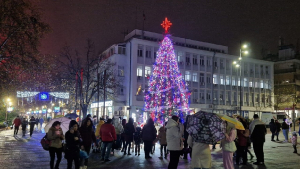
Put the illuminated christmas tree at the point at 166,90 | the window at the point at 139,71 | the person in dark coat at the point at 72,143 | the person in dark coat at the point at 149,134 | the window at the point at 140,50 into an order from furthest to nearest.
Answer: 1. the window at the point at 140,50
2. the window at the point at 139,71
3. the illuminated christmas tree at the point at 166,90
4. the person in dark coat at the point at 149,134
5. the person in dark coat at the point at 72,143

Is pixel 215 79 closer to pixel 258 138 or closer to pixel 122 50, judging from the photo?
pixel 122 50

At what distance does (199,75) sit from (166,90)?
26853 millimetres

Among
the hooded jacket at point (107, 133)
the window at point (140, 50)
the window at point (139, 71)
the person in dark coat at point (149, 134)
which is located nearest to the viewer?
the hooded jacket at point (107, 133)

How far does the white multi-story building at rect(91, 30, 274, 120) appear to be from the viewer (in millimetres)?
48500

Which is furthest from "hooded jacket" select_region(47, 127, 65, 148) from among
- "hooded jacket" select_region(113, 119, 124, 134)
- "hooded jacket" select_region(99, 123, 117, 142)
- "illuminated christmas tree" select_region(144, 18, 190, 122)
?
"illuminated christmas tree" select_region(144, 18, 190, 122)

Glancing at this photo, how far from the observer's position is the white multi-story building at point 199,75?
48.5 m

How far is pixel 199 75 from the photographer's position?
184 ft

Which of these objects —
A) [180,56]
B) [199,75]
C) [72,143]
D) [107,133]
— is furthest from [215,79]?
[72,143]

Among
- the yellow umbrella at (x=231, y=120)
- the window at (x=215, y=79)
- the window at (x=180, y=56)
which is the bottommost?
the yellow umbrella at (x=231, y=120)

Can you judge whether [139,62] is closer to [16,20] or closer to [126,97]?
[126,97]

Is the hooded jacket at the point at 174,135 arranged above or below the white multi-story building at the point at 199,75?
below

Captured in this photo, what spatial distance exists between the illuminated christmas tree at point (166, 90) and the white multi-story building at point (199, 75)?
12942mm

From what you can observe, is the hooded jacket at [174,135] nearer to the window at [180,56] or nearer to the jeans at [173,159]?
the jeans at [173,159]

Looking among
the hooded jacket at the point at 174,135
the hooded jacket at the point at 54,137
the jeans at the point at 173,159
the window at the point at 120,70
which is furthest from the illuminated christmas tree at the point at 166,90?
the hooded jacket at the point at 174,135
